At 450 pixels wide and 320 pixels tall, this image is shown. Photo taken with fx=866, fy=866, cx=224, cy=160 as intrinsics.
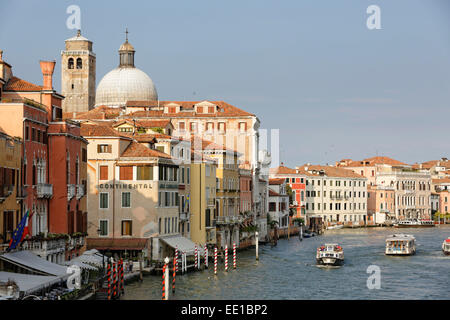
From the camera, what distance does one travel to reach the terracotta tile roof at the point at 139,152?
33.9 m

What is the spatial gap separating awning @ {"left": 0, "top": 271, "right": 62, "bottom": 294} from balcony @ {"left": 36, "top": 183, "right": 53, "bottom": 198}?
519cm

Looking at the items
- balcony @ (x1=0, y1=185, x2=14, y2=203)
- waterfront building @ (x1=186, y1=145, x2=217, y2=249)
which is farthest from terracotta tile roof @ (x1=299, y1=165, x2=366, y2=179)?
balcony @ (x1=0, y1=185, x2=14, y2=203)

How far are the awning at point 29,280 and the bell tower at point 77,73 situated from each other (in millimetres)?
60463

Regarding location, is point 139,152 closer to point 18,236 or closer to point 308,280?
point 308,280

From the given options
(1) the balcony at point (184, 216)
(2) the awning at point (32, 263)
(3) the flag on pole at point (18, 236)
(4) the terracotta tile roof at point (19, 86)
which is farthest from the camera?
(1) the balcony at point (184, 216)

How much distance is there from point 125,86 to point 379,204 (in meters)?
37.9

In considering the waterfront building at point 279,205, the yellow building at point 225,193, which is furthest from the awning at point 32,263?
the waterfront building at point 279,205

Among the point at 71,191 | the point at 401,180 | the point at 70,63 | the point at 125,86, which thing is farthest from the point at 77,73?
the point at 71,191

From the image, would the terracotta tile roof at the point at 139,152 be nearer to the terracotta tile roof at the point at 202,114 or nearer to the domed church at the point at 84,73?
the terracotta tile roof at the point at 202,114

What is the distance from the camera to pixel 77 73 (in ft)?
261

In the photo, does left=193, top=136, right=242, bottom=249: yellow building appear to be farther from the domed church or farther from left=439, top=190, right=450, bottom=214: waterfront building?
left=439, top=190, right=450, bottom=214: waterfront building

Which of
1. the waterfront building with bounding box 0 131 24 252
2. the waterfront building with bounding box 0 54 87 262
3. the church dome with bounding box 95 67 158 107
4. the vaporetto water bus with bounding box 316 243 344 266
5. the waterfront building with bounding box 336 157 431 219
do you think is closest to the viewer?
the waterfront building with bounding box 0 131 24 252

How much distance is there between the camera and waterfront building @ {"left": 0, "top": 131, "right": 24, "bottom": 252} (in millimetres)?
21156
